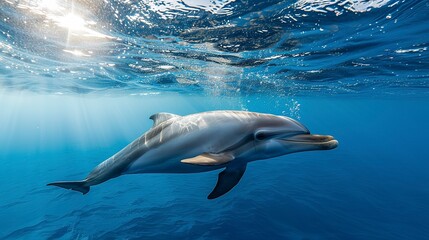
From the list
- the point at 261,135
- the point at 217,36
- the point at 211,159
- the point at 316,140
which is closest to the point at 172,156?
the point at 211,159

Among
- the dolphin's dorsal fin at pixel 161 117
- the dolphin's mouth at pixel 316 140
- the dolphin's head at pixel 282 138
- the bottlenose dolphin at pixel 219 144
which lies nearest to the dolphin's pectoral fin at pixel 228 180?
the bottlenose dolphin at pixel 219 144

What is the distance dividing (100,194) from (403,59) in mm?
20095

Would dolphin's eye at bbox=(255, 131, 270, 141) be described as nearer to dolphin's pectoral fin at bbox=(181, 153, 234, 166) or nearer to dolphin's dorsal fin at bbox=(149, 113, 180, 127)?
dolphin's pectoral fin at bbox=(181, 153, 234, 166)

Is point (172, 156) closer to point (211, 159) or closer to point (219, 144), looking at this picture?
point (219, 144)

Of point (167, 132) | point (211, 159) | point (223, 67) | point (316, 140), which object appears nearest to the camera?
point (211, 159)

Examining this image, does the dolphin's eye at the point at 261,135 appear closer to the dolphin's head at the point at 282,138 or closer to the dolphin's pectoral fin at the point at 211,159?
the dolphin's head at the point at 282,138

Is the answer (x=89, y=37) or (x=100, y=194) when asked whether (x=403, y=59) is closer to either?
(x=89, y=37)

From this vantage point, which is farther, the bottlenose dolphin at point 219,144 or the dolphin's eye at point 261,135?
the dolphin's eye at point 261,135

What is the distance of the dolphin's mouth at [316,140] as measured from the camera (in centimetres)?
322

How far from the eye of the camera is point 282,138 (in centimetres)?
359

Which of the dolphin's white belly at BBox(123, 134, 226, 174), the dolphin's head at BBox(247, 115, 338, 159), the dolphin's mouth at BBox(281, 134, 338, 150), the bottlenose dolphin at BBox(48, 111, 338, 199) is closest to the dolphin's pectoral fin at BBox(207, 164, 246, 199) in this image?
the bottlenose dolphin at BBox(48, 111, 338, 199)

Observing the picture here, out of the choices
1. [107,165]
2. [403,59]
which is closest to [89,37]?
[107,165]

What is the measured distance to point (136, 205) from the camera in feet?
45.1

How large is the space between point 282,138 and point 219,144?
92 cm
